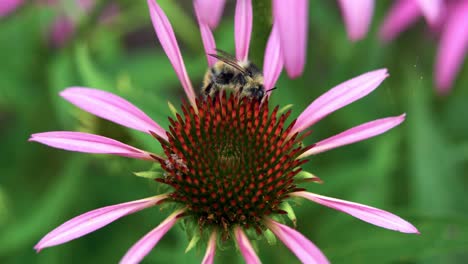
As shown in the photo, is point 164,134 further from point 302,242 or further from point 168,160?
point 302,242

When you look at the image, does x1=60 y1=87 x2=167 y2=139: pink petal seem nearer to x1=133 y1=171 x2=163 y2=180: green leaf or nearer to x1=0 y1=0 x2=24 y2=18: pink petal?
x1=133 y1=171 x2=163 y2=180: green leaf

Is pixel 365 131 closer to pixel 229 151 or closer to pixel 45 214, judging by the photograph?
pixel 229 151

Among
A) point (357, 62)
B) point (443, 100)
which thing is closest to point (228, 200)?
point (357, 62)

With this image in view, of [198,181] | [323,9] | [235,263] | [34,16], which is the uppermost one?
[34,16]

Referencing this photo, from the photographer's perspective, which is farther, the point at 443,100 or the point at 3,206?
the point at 443,100

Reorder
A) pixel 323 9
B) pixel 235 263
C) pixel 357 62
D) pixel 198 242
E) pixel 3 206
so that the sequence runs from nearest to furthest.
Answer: pixel 198 242 < pixel 235 263 < pixel 3 206 < pixel 357 62 < pixel 323 9

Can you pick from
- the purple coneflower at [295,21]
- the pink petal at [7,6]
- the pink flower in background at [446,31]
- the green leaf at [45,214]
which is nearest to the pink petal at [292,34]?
the purple coneflower at [295,21]

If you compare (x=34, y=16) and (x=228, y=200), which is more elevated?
(x=34, y=16)

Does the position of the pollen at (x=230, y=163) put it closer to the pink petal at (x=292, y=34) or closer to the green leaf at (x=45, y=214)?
the pink petal at (x=292, y=34)
